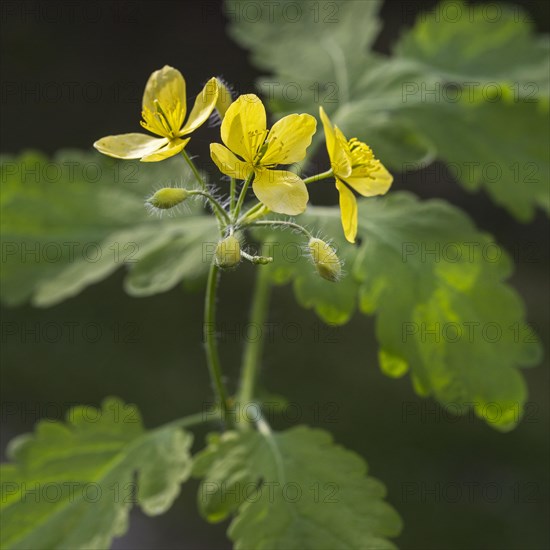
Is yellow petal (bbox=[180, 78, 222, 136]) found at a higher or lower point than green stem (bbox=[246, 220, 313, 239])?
higher


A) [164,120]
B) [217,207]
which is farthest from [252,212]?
[164,120]

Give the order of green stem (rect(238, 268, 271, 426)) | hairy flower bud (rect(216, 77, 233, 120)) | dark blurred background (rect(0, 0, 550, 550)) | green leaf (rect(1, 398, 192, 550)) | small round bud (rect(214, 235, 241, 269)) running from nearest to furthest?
small round bud (rect(214, 235, 241, 269))
hairy flower bud (rect(216, 77, 233, 120))
green leaf (rect(1, 398, 192, 550))
green stem (rect(238, 268, 271, 426))
dark blurred background (rect(0, 0, 550, 550))

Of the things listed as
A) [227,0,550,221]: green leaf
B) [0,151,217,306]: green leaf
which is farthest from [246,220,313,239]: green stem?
[227,0,550,221]: green leaf

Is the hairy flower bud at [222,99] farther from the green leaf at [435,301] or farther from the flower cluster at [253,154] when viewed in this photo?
the green leaf at [435,301]

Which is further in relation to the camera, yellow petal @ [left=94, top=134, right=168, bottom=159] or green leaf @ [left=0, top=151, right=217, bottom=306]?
green leaf @ [left=0, top=151, right=217, bottom=306]

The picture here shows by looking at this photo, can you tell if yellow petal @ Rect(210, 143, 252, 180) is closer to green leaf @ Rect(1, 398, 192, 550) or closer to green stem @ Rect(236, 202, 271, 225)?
green stem @ Rect(236, 202, 271, 225)

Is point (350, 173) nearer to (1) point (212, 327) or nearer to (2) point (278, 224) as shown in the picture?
(2) point (278, 224)

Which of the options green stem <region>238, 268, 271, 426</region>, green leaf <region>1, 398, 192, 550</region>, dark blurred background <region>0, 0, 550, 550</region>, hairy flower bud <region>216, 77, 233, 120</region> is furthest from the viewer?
dark blurred background <region>0, 0, 550, 550</region>
